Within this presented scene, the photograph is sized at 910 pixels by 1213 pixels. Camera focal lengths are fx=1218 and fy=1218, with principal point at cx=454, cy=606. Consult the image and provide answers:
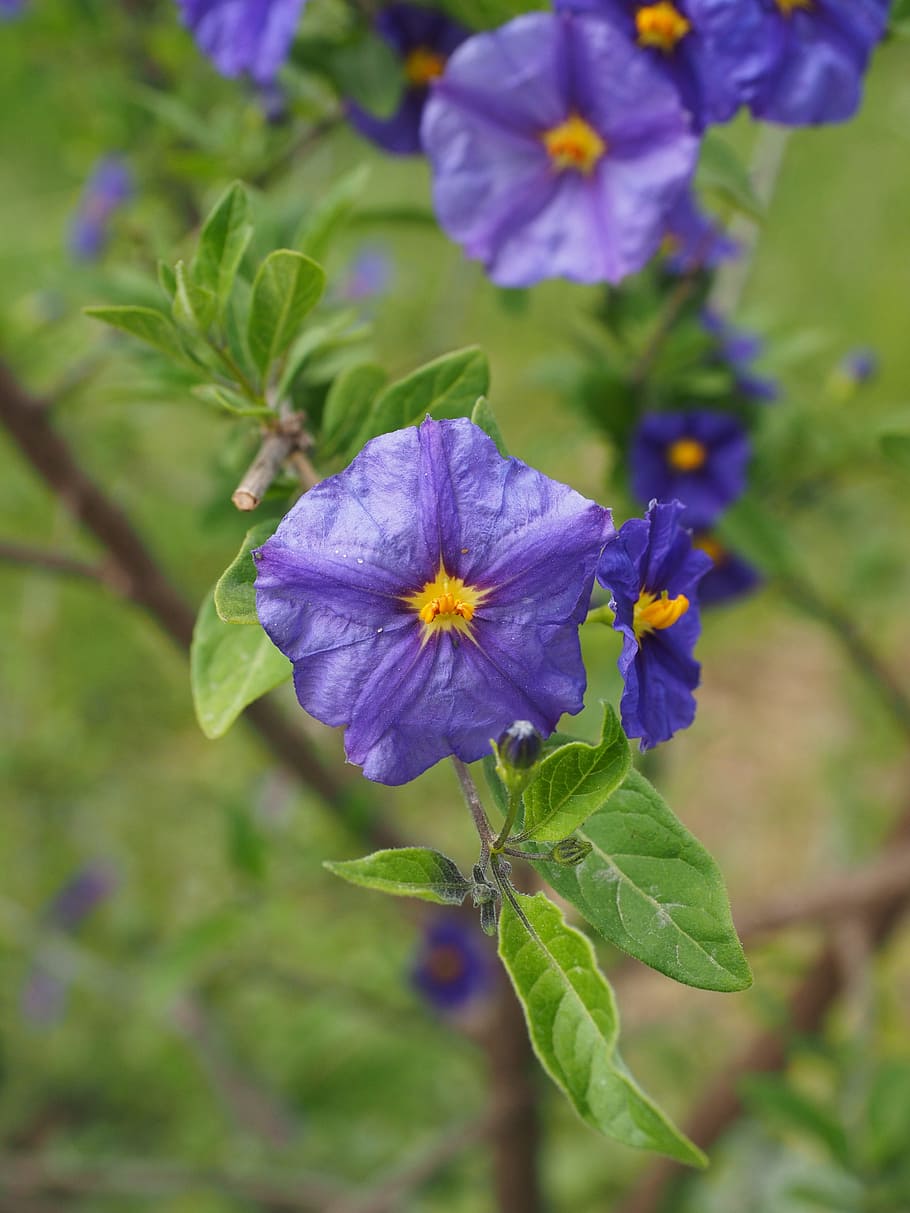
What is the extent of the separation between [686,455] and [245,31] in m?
0.51

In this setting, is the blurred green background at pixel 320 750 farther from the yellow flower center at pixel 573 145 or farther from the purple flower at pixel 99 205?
the yellow flower center at pixel 573 145

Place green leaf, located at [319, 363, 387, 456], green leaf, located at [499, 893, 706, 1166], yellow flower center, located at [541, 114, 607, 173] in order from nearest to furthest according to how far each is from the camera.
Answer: green leaf, located at [499, 893, 706, 1166]
green leaf, located at [319, 363, 387, 456]
yellow flower center, located at [541, 114, 607, 173]

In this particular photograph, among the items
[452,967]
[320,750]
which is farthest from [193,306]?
[452,967]

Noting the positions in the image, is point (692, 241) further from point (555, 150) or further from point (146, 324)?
point (146, 324)

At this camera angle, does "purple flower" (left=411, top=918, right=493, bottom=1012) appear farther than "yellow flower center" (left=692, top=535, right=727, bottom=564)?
Yes

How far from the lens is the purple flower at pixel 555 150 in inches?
33.4

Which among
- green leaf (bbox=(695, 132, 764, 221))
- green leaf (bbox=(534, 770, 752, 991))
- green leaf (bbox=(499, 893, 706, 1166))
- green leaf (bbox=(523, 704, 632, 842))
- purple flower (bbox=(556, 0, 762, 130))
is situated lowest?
green leaf (bbox=(499, 893, 706, 1166))

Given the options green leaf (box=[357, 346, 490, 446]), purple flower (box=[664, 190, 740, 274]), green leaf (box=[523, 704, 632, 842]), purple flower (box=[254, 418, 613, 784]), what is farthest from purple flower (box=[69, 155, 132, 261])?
green leaf (box=[523, 704, 632, 842])

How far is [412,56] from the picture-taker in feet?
3.29

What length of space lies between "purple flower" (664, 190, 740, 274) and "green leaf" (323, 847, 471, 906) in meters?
0.63

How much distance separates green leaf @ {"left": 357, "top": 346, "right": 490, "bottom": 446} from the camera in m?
0.73

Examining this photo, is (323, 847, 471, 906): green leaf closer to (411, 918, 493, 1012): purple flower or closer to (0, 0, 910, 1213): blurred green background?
(0, 0, 910, 1213): blurred green background

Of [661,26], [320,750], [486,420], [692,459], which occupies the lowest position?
[320,750]

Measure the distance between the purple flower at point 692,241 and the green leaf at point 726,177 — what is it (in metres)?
0.14
